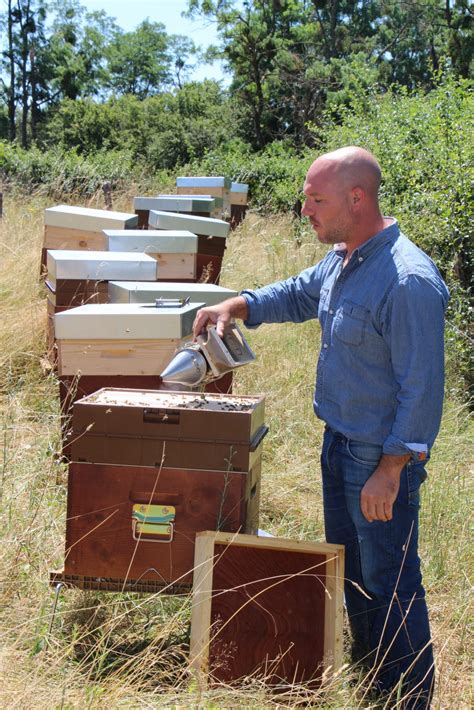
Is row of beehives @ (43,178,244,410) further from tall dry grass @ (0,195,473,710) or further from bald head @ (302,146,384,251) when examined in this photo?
bald head @ (302,146,384,251)

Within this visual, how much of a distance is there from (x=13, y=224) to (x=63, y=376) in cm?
676

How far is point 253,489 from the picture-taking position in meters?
3.01

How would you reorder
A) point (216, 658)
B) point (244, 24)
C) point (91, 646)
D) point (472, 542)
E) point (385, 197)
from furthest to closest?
1. point (244, 24)
2. point (385, 197)
3. point (472, 542)
4. point (91, 646)
5. point (216, 658)

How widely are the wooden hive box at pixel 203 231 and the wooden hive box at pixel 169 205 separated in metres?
1.13

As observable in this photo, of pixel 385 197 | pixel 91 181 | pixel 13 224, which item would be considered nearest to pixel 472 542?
pixel 385 197

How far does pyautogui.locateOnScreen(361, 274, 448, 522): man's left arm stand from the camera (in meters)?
2.49

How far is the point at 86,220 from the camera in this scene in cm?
588

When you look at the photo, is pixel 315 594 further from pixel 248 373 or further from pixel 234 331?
pixel 248 373

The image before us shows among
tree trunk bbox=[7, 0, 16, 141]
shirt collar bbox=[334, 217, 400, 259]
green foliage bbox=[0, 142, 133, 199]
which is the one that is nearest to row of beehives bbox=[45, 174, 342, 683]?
shirt collar bbox=[334, 217, 400, 259]

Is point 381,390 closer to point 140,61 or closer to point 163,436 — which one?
point 163,436

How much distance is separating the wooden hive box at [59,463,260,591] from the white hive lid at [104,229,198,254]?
2719mm

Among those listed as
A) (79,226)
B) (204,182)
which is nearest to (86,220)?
(79,226)

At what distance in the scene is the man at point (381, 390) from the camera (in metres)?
2.51

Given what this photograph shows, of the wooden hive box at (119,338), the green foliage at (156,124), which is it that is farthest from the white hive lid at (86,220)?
the green foliage at (156,124)
